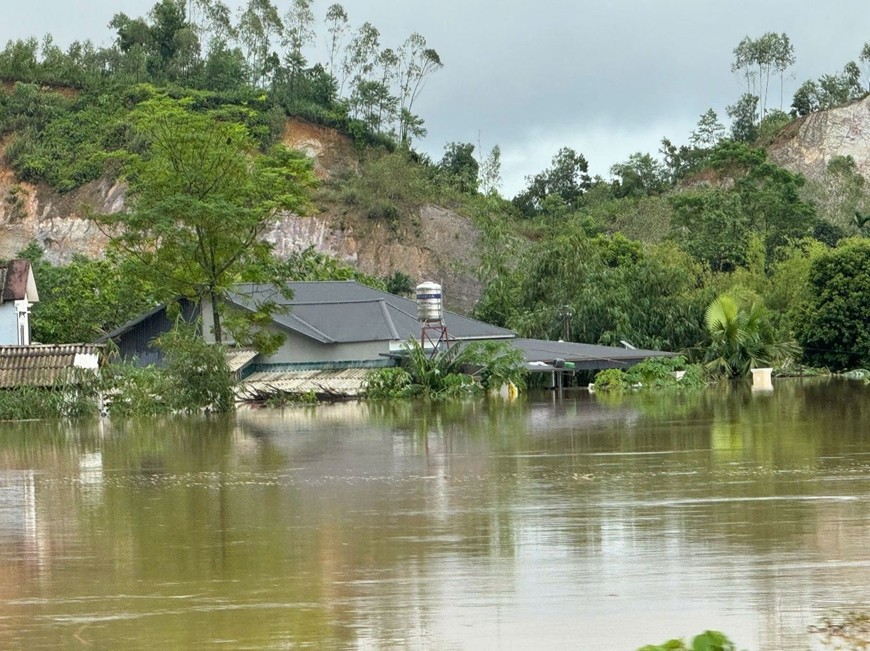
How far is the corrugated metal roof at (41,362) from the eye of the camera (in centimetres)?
3494

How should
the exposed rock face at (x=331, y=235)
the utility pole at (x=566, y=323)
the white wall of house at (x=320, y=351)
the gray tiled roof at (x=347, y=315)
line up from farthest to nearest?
the exposed rock face at (x=331, y=235) → the utility pole at (x=566, y=323) → the gray tiled roof at (x=347, y=315) → the white wall of house at (x=320, y=351)

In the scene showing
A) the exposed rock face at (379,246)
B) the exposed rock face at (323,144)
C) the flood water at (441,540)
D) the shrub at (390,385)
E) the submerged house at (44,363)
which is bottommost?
the flood water at (441,540)

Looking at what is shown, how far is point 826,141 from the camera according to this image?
8631 centimetres

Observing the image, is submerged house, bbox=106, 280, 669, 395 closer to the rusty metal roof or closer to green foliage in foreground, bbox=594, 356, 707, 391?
green foliage in foreground, bbox=594, 356, 707, 391

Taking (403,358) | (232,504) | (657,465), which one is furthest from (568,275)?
(232,504)

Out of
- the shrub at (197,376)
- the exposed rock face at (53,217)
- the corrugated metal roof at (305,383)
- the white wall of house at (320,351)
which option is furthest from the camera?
the exposed rock face at (53,217)

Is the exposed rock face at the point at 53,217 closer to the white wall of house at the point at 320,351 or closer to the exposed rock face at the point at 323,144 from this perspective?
the exposed rock face at the point at 323,144

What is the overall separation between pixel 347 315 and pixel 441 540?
109 ft

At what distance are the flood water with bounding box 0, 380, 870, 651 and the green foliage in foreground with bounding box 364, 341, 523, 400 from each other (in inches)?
595

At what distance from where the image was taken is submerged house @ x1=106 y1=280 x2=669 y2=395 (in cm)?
4347

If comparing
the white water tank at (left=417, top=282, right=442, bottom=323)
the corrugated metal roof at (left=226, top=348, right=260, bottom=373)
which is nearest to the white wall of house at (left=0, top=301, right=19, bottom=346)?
the corrugated metal roof at (left=226, top=348, right=260, bottom=373)

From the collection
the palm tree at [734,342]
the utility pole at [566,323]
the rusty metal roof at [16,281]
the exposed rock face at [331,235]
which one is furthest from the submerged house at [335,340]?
the exposed rock face at [331,235]

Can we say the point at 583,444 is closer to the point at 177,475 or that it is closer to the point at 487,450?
the point at 487,450

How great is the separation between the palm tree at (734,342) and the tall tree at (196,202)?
15194 mm
